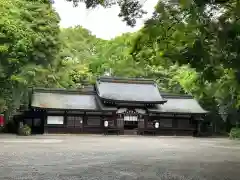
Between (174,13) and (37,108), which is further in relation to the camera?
(37,108)

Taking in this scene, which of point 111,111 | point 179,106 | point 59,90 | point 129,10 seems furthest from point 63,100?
point 129,10

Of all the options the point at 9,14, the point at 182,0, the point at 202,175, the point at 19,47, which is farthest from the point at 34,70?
the point at 182,0

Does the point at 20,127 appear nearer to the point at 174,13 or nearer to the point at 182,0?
the point at 174,13

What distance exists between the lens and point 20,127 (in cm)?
3088

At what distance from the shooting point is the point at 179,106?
3697 centimetres

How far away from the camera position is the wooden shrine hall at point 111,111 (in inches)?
1299

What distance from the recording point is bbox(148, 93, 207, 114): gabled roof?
116 feet

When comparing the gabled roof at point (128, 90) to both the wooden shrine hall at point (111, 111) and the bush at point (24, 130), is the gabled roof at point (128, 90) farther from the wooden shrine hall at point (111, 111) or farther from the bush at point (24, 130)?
the bush at point (24, 130)

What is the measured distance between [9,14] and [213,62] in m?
21.0

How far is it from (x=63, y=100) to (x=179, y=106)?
11.6 metres

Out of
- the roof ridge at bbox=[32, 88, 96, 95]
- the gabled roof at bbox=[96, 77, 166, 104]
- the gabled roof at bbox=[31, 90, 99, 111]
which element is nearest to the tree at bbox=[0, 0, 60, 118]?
the gabled roof at bbox=[31, 90, 99, 111]

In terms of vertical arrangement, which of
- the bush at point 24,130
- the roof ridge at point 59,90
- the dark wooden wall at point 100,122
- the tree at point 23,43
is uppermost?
the tree at point 23,43

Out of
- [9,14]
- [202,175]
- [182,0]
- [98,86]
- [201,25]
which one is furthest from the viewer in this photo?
[98,86]

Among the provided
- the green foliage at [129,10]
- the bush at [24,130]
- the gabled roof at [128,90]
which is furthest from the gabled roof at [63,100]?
the green foliage at [129,10]
